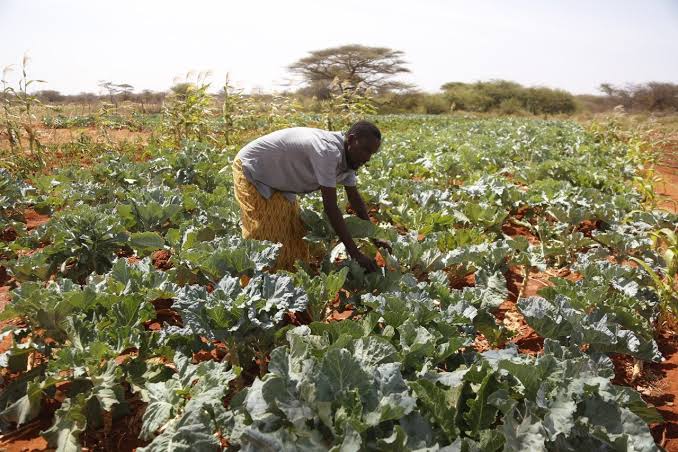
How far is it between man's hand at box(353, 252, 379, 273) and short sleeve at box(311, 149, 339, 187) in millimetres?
492

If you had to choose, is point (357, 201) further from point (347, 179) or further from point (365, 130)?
point (365, 130)

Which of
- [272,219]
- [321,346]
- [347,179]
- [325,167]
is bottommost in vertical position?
[321,346]

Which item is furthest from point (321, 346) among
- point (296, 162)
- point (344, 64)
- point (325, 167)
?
point (344, 64)

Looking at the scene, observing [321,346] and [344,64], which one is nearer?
[321,346]

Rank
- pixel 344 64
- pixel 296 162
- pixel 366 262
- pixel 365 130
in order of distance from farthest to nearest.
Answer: pixel 344 64, pixel 296 162, pixel 366 262, pixel 365 130

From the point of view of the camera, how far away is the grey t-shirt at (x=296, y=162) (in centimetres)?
286

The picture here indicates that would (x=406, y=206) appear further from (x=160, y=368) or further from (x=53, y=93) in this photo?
(x=53, y=93)

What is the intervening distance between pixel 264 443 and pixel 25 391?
1.44 m

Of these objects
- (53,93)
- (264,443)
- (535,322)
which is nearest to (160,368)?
(264,443)

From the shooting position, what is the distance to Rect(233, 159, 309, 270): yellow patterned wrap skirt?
331 cm

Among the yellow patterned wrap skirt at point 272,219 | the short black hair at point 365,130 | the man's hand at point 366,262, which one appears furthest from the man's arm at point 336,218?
the yellow patterned wrap skirt at point 272,219

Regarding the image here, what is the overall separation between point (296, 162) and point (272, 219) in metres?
0.49

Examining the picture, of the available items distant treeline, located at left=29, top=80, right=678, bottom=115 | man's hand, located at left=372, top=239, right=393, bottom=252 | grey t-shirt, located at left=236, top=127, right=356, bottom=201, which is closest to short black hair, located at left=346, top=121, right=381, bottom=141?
grey t-shirt, located at left=236, top=127, right=356, bottom=201

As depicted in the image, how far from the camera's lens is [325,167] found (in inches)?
112
